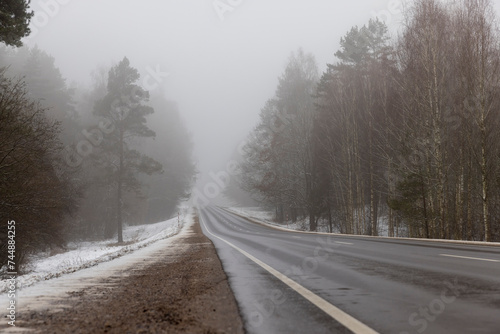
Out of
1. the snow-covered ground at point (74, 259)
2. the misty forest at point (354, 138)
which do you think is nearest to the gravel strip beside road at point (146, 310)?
the snow-covered ground at point (74, 259)

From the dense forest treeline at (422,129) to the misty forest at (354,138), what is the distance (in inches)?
3.7

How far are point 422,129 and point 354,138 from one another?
6.42 metres

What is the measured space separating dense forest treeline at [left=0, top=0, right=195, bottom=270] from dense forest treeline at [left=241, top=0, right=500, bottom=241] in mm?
16780

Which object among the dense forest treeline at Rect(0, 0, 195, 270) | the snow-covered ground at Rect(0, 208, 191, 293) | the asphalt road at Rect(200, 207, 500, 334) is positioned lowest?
the snow-covered ground at Rect(0, 208, 191, 293)

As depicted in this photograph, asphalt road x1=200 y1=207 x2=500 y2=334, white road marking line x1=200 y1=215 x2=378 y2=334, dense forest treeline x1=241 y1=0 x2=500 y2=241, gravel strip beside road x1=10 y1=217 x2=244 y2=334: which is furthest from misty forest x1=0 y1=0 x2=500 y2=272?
white road marking line x1=200 y1=215 x2=378 y2=334

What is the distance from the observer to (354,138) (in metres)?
26.8

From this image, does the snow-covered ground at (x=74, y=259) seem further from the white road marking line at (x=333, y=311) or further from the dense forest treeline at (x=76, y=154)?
the white road marking line at (x=333, y=311)

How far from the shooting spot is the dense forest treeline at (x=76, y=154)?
41.1 ft

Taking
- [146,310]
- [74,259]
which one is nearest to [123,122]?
[74,259]

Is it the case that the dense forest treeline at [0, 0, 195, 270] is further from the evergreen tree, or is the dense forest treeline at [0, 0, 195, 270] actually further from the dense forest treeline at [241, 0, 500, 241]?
the dense forest treeline at [241, 0, 500, 241]

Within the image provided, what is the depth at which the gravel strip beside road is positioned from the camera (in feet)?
10.4

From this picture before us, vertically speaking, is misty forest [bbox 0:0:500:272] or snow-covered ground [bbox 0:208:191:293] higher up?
misty forest [bbox 0:0:500:272]

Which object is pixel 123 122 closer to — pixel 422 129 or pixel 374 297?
pixel 422 129

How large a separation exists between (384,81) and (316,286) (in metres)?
22.4
